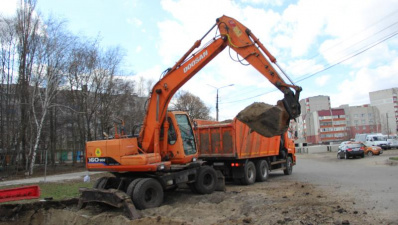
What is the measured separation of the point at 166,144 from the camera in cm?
996

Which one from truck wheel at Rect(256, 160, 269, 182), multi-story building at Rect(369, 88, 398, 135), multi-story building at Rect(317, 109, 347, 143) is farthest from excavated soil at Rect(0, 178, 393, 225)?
multi-story building at Rect(369, 88, 398, 135)

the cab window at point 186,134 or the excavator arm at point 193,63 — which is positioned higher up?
the excavator arm at point 193,63

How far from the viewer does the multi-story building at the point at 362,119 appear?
109 metres

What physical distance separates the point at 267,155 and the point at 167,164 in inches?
300

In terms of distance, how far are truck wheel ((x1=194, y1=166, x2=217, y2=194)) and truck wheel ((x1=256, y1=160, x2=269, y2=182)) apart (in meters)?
4.05

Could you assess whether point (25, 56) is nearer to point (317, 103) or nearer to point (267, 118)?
point (267, 118)

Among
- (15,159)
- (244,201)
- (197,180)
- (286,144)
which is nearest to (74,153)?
(15,159)

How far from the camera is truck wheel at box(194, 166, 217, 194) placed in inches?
415

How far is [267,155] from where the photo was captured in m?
15.4

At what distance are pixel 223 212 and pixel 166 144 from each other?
122 inches

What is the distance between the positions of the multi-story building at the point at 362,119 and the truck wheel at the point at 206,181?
10969 cm

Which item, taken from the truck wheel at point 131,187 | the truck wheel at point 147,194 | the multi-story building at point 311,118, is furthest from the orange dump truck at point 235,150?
the multi-story building at point 311,118

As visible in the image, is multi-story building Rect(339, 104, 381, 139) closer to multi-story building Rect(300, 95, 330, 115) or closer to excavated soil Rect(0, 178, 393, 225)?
multi-story building Rect(300, 95, 330, 115)

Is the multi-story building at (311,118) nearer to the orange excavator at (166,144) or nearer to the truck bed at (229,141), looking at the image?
the truck bed at (229,141)
